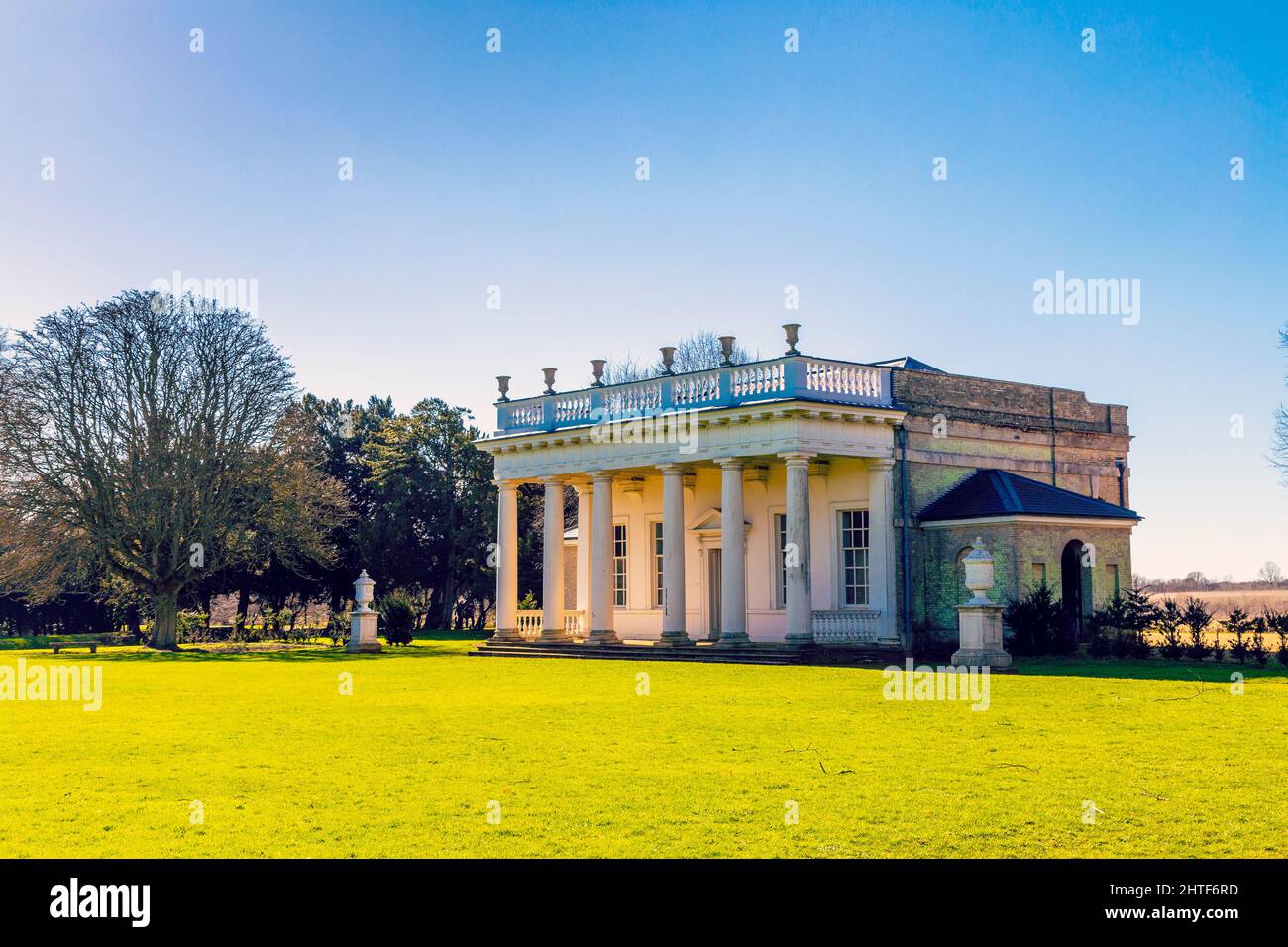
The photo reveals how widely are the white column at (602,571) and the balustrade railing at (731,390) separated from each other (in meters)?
2.15

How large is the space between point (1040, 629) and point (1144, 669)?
4479mm

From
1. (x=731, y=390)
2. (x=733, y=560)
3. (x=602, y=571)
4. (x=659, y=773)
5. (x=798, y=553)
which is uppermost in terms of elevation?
(x=731, y=390)

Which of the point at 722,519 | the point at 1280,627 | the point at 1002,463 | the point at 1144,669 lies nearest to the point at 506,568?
the point at 722,519

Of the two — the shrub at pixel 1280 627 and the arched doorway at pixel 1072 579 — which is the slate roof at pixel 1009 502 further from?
the shrub at pixel 1280 627

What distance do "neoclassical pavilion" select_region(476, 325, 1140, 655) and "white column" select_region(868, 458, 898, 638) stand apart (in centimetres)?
3

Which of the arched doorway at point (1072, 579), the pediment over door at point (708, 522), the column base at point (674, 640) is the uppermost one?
the pediment over door at point (708, 522)

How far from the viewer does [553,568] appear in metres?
38.4

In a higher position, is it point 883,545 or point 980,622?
point 883,545

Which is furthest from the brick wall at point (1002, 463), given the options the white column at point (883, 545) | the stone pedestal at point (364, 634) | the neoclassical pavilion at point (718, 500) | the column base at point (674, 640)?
the stone pedestal at point (364, 634)

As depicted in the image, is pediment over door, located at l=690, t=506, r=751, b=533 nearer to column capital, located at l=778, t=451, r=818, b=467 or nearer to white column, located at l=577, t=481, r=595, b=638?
white column, located at l=577, t=481, r=595, b=638

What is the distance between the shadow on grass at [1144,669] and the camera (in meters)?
23.6

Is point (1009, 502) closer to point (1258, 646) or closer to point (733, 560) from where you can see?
point (1258, 646)

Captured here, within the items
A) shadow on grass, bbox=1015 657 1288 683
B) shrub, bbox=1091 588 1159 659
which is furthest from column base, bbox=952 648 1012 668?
shrub, bbox=1091 588 1159 659
